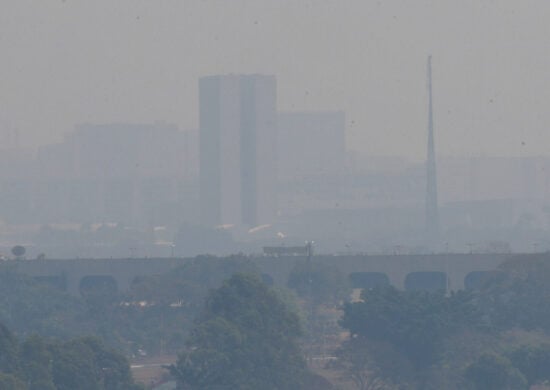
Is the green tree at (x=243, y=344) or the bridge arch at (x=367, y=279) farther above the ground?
the bridge arch at (x=367, y=279)

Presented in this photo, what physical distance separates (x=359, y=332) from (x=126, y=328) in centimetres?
3129

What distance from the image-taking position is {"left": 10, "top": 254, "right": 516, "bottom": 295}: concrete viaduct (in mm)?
134125

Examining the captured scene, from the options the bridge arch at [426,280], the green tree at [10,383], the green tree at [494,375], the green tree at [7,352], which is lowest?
the green tree at [494,375]

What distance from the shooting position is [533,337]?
71562 mm

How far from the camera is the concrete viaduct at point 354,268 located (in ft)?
440

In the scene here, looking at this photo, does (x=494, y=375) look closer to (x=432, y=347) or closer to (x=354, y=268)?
(x=432, y=347)

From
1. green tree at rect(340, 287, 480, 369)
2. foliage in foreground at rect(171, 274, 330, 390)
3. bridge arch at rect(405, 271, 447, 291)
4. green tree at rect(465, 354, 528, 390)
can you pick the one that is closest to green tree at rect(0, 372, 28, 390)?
foliage in foreground at rect(171, 274, 330, 390)

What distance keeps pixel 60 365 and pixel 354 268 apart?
285 feet

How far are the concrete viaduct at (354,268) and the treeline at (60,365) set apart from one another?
250 feet

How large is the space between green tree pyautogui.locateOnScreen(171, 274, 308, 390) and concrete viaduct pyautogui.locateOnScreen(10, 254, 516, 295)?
6651 centimetres

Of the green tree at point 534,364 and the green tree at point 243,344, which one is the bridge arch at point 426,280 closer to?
the green tree at point 534,364

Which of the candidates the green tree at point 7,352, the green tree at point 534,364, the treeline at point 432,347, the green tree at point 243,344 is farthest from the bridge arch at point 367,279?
the green tree at point 7,352

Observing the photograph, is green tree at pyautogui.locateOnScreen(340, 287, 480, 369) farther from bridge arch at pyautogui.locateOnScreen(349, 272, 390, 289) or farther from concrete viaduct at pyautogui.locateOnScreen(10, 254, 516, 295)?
bridge arch at pyautogui.locateOnScreen(349, 272, 390, 289)

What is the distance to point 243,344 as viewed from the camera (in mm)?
59844
